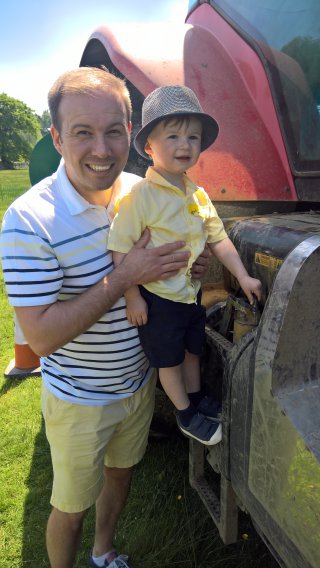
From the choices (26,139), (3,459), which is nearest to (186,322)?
(3,459)

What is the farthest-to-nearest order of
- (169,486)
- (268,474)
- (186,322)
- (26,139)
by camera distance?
(26,139) → (169,486) → (186,322) → (268,474)

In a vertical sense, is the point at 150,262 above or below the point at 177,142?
below

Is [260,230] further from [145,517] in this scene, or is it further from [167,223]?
[145,517]

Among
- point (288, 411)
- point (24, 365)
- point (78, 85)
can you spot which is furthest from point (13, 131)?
point (288, 411)

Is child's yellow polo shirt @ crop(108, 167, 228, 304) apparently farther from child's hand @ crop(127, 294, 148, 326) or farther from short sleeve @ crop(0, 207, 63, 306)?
short sleeve @ crop(0, 207, 63, 306)

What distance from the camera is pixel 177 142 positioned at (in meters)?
1.46

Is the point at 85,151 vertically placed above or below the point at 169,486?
above

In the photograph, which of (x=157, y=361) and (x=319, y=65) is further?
(x=319, y=65)

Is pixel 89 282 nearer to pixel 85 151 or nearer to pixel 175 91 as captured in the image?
pixel 85 151

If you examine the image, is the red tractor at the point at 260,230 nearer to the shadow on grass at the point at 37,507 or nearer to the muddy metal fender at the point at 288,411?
the muddy metal fender at the point at 288,411

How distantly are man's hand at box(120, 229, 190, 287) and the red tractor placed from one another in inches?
9.7

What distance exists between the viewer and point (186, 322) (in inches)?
61.1

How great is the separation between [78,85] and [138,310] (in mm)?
700

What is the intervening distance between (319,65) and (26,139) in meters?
53.8
